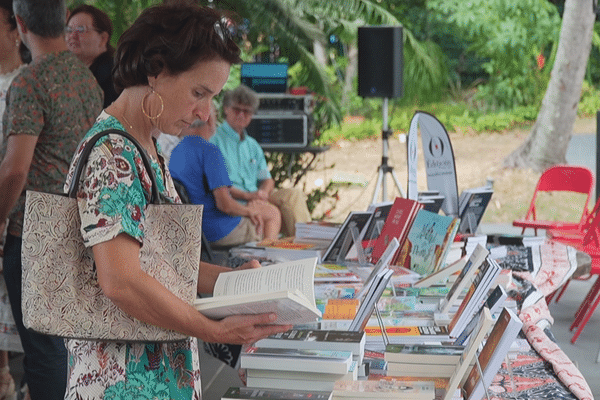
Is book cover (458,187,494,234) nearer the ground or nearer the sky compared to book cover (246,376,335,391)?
nearer the ground

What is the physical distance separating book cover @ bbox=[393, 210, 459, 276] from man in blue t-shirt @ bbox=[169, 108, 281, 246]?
6.05 ft

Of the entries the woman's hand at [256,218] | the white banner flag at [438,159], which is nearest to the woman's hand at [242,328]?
the white banner flag at [438,159]

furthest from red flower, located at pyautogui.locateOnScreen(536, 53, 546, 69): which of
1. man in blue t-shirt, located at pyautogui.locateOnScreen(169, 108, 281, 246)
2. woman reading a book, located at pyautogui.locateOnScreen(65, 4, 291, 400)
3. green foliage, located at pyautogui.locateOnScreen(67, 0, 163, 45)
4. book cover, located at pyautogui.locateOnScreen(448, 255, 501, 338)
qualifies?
woman reading a book, located at pyautogui.locateOnScreen(65, 4, 291, 400)

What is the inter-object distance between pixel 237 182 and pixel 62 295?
3.88 metres

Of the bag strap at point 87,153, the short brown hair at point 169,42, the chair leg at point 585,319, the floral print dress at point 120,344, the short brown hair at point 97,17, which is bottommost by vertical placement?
the chair leg at point 585,319

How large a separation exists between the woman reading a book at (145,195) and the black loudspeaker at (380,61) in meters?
5.01

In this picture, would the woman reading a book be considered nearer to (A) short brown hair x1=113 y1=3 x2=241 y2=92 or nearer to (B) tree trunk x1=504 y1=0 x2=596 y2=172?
(A) short brown hair x1=113 y1=3 x2=241 y2=92

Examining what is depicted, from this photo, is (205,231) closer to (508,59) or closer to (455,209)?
(455,209)

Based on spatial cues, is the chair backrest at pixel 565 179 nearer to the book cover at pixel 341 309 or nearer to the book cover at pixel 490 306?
the book cover at pixel 341 309

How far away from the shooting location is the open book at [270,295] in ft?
4.44

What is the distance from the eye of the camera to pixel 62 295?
1.42 meters

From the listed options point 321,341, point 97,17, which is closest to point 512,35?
point 97,17

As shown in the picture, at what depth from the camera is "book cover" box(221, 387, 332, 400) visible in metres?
1.51

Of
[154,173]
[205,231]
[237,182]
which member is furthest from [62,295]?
[237,182]
